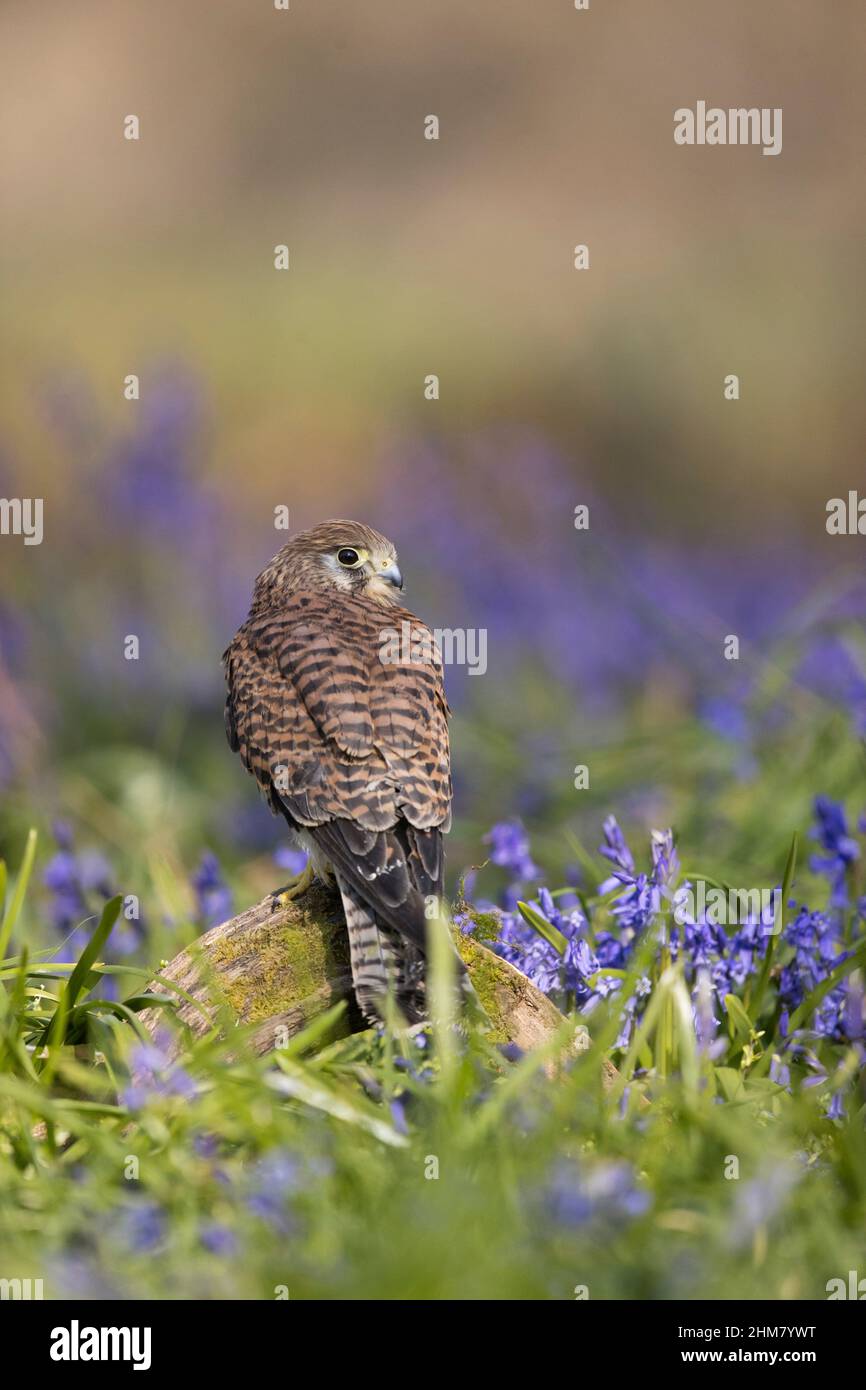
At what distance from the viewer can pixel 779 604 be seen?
9.84 meters

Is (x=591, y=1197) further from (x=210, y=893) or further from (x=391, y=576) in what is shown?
(x=391, y=576)

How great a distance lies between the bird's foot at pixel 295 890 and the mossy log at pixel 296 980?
15cm

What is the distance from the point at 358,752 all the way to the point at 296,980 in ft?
1.84

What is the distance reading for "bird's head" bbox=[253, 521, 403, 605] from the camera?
4.61 metres

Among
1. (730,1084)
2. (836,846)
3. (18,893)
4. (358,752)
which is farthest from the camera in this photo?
(836,846)

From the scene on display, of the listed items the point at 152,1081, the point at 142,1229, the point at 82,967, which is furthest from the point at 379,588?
the point at 142,1229

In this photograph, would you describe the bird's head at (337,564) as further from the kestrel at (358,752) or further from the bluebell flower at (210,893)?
the bluebell flower at (210,893)

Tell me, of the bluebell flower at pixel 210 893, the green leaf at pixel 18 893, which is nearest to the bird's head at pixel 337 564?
the bluebell flower at pixel 210 893

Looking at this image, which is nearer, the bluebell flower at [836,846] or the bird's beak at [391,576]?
the bluebell flower at [836,846]

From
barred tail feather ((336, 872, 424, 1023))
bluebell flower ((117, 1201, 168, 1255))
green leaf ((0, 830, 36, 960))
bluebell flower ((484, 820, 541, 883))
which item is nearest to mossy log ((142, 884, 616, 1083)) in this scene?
barred tail feather ((336, 872, 424, 1023))

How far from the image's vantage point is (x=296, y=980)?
361 centimetres

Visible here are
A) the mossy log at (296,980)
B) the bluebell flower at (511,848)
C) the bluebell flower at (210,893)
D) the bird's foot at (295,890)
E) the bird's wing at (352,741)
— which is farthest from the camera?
the bluebell flower at (210,893)

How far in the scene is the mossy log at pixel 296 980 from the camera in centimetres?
347
